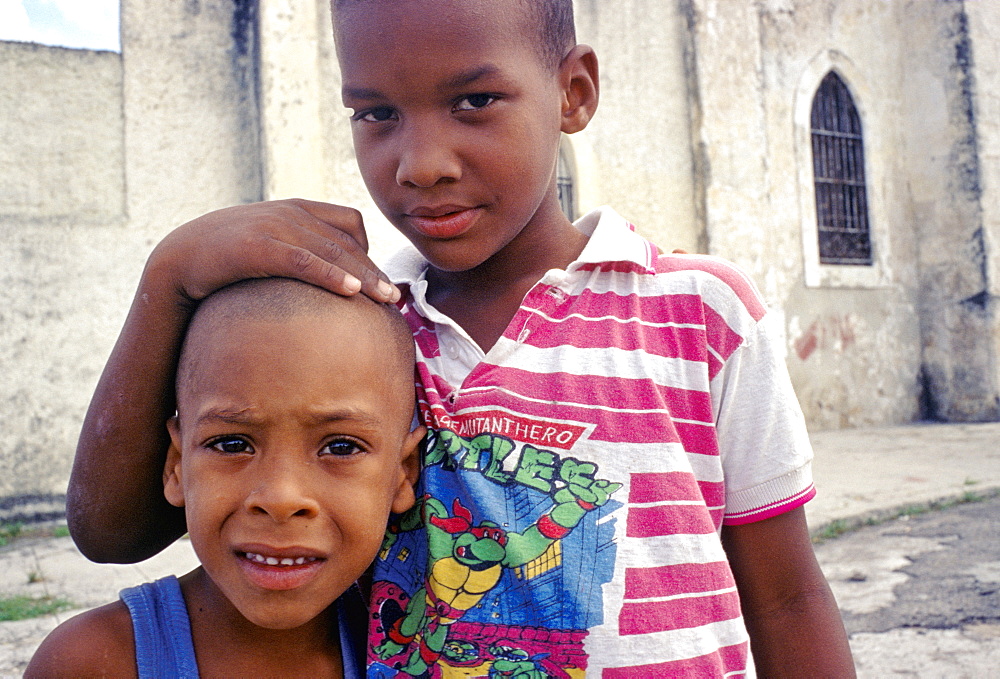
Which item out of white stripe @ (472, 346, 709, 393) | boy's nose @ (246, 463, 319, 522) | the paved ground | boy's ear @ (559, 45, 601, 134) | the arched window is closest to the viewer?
boy's nose @ (246, 463, 319, 522)

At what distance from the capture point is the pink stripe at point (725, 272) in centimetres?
113

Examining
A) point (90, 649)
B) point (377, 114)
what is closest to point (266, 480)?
point (90, 649)

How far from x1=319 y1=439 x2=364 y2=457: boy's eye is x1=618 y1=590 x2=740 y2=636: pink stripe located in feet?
1.33

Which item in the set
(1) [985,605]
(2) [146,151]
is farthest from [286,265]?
(2) [146,151]

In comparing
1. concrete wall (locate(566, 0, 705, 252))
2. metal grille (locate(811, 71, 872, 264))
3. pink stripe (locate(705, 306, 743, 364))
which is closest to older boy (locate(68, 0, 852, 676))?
pink stripe (locate(705, 306, 743, 364))

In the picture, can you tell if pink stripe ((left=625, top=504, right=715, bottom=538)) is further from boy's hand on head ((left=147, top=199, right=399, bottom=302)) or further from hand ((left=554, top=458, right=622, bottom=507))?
boy's hand on head ((left=147, top=199, right=399, bottom=302))

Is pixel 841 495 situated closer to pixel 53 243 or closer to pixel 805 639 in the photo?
pixel 805 639

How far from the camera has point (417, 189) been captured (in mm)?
1124

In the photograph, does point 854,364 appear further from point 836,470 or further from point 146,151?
point 146,151

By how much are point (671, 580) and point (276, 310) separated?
63 centimetres

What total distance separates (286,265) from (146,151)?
18.0 ft

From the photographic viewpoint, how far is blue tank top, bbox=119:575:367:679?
108 cm

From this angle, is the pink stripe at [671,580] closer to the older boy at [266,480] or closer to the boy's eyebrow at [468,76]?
the older boy at [266,480]

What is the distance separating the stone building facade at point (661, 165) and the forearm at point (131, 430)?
16.4ft
